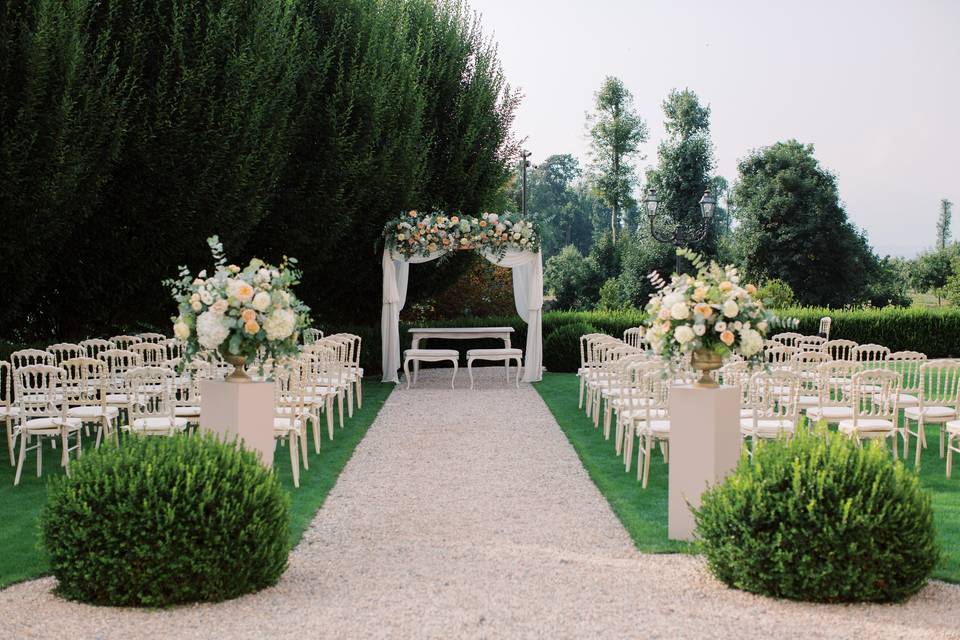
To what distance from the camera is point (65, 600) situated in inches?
206

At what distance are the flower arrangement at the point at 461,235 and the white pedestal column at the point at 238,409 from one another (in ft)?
35.3

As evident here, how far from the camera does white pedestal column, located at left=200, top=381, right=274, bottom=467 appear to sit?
6770 mm

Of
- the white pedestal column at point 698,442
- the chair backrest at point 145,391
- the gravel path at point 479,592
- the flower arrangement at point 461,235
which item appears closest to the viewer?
the gravel path at point 479,592

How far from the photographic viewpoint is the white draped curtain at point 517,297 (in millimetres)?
17891

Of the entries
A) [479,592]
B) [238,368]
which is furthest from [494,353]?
[479,592]

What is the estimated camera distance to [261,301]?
6793mm

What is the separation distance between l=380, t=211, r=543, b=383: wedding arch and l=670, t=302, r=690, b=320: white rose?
10.9m

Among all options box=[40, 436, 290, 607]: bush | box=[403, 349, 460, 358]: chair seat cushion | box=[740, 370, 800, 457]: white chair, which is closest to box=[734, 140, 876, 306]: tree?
box=[403, 349, 460, 358]: chair seat cushion

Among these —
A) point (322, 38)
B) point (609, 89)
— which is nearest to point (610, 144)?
point (609, 89)

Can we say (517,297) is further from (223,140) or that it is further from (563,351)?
(223,140)

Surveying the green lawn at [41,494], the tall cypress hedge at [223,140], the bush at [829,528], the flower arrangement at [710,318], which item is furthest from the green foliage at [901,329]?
the bush at [829,528]

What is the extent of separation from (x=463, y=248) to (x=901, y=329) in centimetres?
1175

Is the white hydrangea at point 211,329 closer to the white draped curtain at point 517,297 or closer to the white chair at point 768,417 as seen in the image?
the white chair at point 768,417

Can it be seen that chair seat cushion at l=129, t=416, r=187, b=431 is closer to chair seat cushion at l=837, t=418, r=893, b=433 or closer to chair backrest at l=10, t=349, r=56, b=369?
chair backrest at l=10, t=349, r=56, b=369
